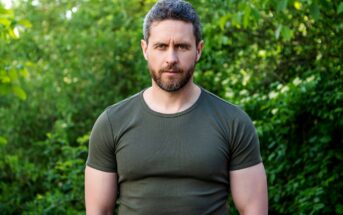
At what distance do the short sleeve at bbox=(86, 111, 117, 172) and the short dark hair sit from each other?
0.44 meters

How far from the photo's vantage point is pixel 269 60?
762 cm

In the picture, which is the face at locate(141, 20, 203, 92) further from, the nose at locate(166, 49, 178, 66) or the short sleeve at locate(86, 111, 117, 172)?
the short sleeve at locate(86, 111, 117, 172)

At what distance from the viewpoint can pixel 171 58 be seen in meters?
3.32

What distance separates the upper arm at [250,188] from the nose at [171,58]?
561 mm

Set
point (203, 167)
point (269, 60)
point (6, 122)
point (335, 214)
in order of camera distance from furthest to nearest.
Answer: point (6, 122), point (269, 60), point (335, 214), point (203, 167)

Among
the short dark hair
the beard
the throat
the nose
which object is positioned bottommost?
the throat

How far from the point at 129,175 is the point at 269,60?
14.6ft

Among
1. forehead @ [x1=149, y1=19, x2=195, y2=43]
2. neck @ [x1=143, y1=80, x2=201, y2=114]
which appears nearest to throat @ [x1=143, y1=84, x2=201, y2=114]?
neck @ [x1=143, y1=80, x2=201, y2=114]

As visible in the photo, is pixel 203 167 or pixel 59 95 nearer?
pixel 203 167

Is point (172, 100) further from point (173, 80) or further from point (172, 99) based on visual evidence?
point (173, 80)

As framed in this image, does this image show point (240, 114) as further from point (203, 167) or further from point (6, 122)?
point (6, 122)

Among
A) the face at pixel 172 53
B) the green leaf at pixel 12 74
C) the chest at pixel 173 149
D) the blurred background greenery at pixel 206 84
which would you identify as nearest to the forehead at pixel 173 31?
the face at pixel 172 53

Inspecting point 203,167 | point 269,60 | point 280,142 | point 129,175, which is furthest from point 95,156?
point 269,60

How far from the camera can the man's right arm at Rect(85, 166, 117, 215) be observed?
348cm
